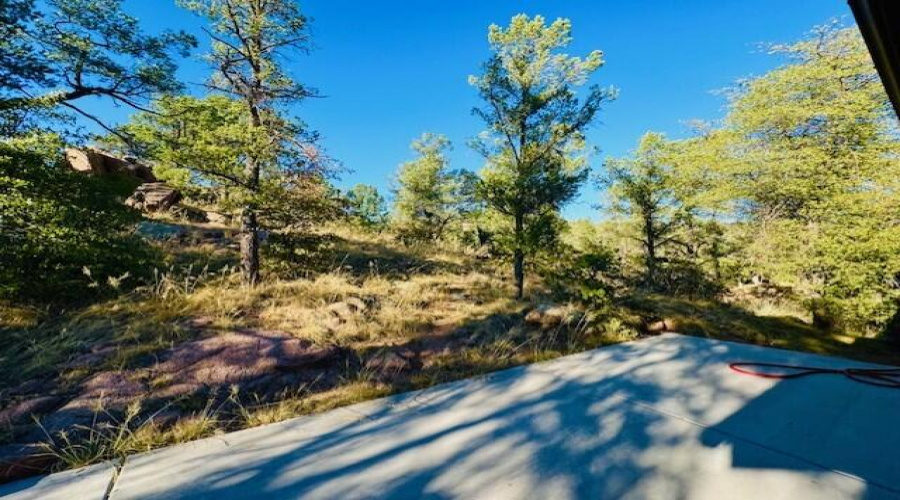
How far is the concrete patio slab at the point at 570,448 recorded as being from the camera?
75.6 inches

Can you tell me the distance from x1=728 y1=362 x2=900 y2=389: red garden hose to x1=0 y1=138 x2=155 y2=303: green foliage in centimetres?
733

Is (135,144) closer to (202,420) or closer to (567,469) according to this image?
(202,420)

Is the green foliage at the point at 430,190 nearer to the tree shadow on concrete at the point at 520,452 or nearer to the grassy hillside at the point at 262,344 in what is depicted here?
the grassy hillside at the point at 262,344

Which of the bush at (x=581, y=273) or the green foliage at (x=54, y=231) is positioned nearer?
the green foliage at (x=54, y=231)

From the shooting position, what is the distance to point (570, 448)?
2.34 meters

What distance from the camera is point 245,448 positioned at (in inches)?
97.4

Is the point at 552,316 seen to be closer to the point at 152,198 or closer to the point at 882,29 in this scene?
the point at 882,29

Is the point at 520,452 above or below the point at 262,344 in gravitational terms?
below

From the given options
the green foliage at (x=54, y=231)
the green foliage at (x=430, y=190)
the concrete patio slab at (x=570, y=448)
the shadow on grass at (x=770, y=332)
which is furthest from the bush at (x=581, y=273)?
the green foliage at (x=430, y=190)

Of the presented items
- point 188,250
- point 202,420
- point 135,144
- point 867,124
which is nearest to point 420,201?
point 188,250

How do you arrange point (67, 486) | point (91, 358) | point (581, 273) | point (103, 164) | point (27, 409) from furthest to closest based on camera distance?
1. point (103, 164)
2. point (581, 273)
3. point (91, 358)
4. point (27, 409)
5. point (67, 486)

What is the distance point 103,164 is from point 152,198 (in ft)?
8.56

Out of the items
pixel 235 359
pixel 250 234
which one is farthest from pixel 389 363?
pixel 250 234

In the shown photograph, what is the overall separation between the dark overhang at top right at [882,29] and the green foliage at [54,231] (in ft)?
21.6
